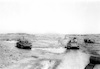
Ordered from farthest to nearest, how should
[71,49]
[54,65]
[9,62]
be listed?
[71,49] → [9,62] → [54,65]

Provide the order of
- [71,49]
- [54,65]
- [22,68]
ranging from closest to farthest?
[22,68], [54,65], [71,49]

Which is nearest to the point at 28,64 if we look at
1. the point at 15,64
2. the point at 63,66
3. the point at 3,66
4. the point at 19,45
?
the point at 15,64

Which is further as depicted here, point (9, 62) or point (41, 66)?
point (9, 62)

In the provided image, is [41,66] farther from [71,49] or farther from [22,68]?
[71,49]

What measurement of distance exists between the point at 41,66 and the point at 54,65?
2.72m

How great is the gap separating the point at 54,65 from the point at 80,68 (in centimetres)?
529

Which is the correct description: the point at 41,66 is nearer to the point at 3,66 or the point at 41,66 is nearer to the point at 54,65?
the point at 54,65

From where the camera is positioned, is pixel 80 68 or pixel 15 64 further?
pixel 15 64

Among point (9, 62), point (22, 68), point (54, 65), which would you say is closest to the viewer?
point (22, 68)

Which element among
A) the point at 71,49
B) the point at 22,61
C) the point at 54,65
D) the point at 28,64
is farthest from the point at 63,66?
the point at 71,49

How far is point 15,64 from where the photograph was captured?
3569 cm

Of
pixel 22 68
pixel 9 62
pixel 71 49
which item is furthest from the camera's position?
pixel 71 49

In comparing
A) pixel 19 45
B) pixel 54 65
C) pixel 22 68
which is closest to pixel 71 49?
pixel 19 45

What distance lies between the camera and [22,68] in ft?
107
